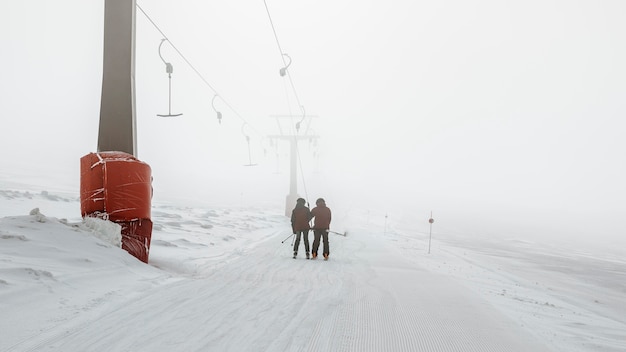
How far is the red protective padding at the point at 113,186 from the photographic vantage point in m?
7.72

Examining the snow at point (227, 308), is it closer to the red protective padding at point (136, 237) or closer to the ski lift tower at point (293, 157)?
the red protective padding at point (136, 237)

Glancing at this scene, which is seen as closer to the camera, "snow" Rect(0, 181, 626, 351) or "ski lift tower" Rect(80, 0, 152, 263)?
"snow" Rect(0, 181, 626, 351)

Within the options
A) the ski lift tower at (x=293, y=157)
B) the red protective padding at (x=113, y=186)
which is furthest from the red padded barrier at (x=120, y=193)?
the ski lift tower at (x=293, y=157)

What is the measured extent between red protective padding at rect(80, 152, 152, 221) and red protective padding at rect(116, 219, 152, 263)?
0.43 feet

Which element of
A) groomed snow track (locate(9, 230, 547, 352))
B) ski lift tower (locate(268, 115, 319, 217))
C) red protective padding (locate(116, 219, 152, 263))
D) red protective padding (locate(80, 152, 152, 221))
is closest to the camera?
groomed snow track (locate(9, 230, 547, 352))

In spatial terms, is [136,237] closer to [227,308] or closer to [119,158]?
[119,158]

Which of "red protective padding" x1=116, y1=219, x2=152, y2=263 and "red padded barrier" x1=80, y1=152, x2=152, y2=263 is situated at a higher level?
"red padded barrier" x1=80, y1=152, x2=152, y2=263

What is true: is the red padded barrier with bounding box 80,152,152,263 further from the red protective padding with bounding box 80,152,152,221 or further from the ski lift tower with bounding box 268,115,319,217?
the ski lift tower with bounding box 268,115,319,217

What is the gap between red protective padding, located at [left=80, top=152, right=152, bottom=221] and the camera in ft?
25.3

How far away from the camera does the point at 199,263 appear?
957 centimetres

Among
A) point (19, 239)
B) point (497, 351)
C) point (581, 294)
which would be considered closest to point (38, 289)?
point (19, 239)

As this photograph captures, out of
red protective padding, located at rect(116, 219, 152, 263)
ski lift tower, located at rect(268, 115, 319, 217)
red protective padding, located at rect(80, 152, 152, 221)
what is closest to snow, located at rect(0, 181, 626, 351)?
red protective padding, located at rect(116, 219, 152, 263)

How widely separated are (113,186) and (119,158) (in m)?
0.62

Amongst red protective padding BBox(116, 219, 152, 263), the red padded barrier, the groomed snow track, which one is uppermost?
the red padded barrier
